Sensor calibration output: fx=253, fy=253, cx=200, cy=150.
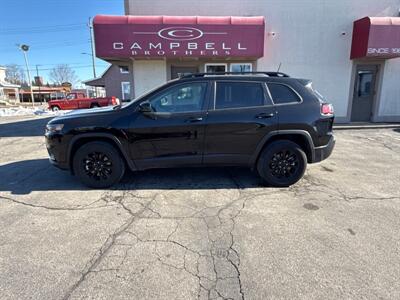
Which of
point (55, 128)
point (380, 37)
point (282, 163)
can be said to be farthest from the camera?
point (380, 37)

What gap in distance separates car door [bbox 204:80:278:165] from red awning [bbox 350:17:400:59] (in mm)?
8105

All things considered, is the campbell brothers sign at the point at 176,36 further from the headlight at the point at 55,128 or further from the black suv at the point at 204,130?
the headlight at the point at 55,128

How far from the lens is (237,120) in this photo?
438 centimetres

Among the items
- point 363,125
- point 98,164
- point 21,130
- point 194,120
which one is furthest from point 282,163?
point 21,130

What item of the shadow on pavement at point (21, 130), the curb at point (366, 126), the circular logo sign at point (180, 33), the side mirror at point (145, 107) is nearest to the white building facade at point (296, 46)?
the circular logo sign at point (180, 33)

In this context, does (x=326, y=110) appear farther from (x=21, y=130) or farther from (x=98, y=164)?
(x=21, y=130)

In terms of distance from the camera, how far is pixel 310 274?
2.46 metres

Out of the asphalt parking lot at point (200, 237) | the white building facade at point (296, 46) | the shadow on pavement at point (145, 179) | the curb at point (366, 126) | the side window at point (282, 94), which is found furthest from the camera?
the curb at point (366, 126)

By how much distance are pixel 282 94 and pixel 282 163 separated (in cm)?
124

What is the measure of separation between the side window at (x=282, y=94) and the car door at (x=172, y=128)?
3.82 feet

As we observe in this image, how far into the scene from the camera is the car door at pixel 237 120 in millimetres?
4391

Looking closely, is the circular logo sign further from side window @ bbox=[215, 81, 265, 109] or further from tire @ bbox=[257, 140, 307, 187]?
tire @ bbox=[257, 140, 307, 187]

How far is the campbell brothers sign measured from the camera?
8812 millimetres

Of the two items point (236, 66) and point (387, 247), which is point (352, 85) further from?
point (387, 247)
